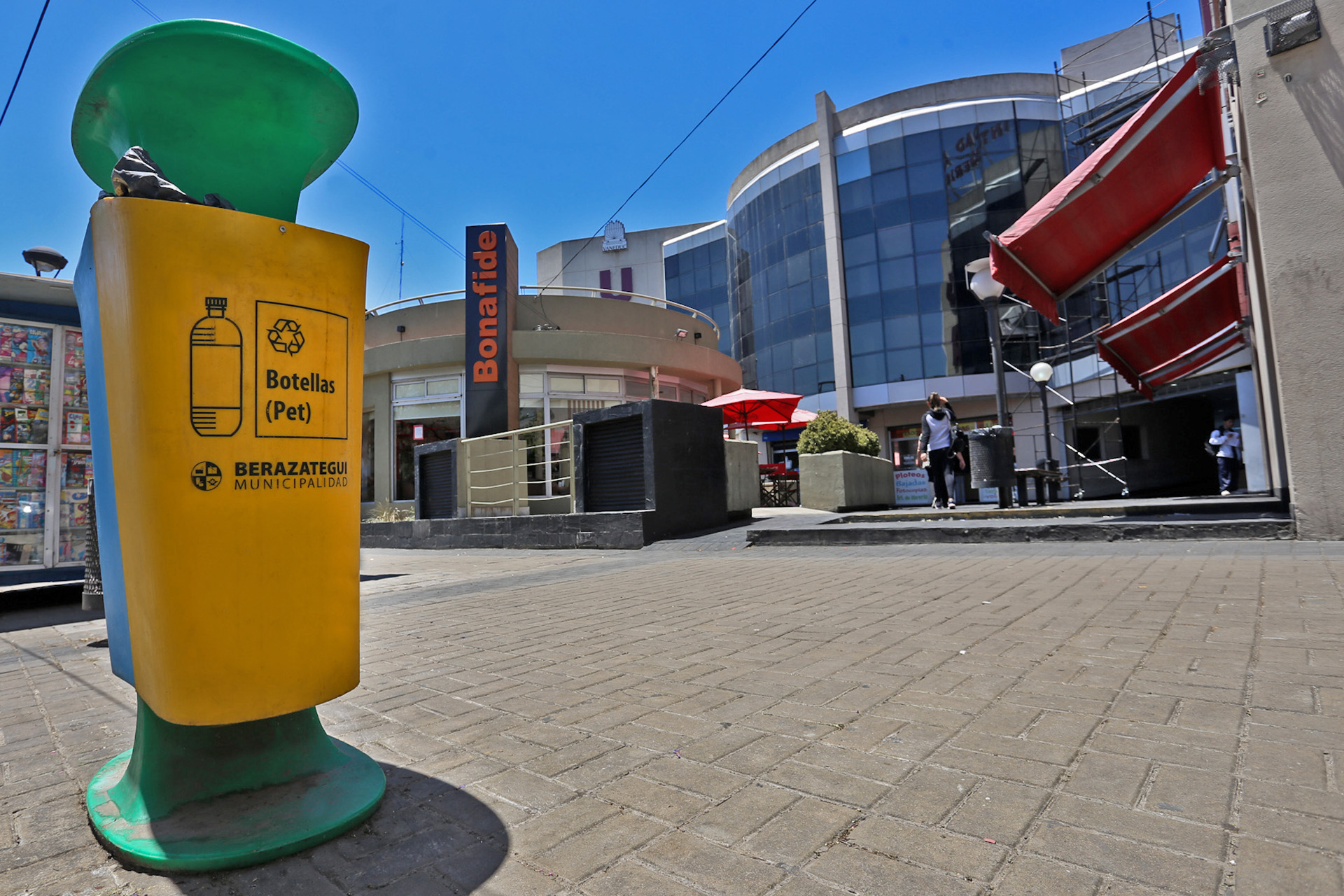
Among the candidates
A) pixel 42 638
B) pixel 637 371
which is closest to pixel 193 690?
pixel 42 638

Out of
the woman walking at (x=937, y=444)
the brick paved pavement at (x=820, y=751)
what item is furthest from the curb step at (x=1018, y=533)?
the woman walking at (x=937, y=444)

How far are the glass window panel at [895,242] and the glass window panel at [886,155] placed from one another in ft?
8.87

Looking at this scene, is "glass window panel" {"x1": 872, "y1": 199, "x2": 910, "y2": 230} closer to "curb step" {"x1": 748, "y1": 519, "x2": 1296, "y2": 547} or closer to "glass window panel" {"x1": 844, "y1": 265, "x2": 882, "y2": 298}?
"glass window panel" {"x1": 844, "y1": 265, "x2": 882, "y2": 298}

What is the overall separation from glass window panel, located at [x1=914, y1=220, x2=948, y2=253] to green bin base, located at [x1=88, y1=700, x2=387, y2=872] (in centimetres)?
3165

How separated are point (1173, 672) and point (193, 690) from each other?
10.5ft

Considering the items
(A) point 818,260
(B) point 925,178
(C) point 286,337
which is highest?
(B) point 925,178

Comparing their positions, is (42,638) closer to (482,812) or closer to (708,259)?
(482,812)

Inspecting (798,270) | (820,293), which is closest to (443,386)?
(820,293)

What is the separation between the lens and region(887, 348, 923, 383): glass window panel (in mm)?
29828

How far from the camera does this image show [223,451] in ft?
5.15

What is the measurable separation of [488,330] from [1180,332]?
1420 centimetres

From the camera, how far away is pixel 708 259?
45.4 m

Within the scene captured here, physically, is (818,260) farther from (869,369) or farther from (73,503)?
(73,503)

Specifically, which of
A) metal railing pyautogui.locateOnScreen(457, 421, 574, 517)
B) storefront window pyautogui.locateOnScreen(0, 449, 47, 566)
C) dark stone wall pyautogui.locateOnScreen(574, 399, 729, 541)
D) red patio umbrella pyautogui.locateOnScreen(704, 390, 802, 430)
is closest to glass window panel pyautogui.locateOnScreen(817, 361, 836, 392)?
red patio umbrella pyautogui.locateOnScreen(704, 390, 802, 430)
